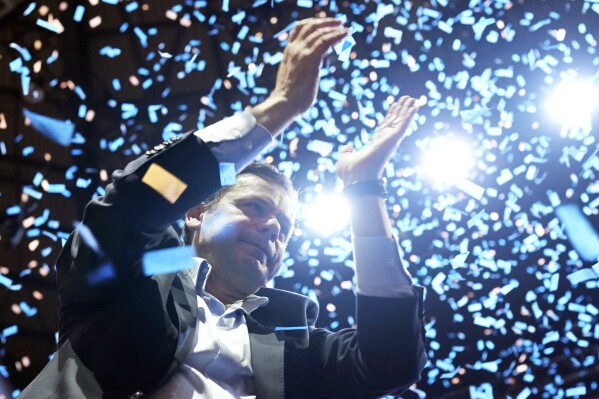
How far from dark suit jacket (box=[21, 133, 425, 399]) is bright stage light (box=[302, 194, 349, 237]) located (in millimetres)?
1345

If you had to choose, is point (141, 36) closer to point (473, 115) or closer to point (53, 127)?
point (53, 127)

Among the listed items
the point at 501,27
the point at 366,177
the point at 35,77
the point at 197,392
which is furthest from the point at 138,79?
the point at 197,392

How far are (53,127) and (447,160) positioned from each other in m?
2.38

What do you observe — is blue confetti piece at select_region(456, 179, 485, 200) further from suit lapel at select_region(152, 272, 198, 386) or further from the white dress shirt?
suit lapel at select_region(152, 272, 198, 386)

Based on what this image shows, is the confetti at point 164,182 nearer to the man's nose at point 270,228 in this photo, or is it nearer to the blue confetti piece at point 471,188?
the man's nose at point 270,228

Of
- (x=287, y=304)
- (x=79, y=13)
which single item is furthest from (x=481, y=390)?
(x=79, y=13)

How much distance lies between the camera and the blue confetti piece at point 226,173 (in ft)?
3.51

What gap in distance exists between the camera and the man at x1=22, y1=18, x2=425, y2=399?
3.43 ft

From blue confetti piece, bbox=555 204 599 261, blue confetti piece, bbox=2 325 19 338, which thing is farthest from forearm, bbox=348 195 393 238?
blue confetti piece, bbox=2 325 19 338

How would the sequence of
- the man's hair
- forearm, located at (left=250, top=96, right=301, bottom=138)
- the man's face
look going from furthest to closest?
1. the man's hair
2. the man's face
3. forearm, located at (left=250, top=96, right=301, bottom=138)

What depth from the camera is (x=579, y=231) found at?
9.32 ft

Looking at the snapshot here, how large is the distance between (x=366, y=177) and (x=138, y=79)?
2389mm

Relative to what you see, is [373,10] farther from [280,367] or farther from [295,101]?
[280,367]

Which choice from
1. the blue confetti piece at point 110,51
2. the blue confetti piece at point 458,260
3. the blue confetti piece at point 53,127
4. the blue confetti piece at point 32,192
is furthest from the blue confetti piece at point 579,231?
the blue confetti piece at point 32,192
